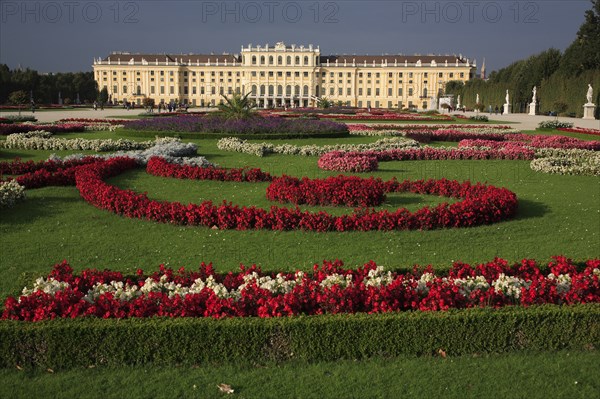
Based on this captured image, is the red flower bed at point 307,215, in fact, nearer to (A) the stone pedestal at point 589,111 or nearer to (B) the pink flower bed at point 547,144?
(B) the pink flower bed at point 547,144

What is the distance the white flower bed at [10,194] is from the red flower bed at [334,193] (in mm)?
3059

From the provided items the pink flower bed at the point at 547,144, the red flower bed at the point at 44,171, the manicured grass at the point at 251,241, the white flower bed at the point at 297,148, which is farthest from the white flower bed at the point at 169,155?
the pink flower bed at the point at 547,144

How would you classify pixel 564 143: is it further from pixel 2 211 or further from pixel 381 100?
pixel 381 100

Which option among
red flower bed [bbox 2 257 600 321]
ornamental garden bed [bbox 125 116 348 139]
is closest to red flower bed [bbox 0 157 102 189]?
red flower bed [bbox 2 257 600 321]

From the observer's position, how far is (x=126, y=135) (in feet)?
58.1

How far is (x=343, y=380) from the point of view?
3061 millimetres

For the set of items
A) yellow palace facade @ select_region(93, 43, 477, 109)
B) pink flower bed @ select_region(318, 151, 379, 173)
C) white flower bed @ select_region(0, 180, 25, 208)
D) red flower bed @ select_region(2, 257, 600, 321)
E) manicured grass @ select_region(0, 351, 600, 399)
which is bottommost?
manicured grass @ select_region(0, 351, 600, 399)

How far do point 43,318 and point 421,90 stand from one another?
78.6 meters

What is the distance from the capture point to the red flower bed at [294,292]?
11.1 ft

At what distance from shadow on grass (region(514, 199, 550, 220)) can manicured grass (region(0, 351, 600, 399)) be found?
12.5ft

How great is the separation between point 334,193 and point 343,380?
4.32m

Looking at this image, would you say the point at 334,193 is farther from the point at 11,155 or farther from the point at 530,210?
the point at 11,155

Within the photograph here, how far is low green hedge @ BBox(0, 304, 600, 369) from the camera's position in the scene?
315cm

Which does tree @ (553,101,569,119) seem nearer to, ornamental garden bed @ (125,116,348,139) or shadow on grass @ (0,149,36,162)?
ornamental garden bed @ (125,116,348,139)
